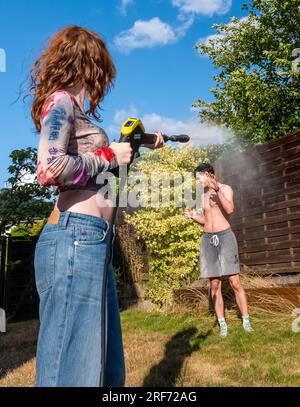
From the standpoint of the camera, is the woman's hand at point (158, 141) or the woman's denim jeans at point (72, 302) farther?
the woman's hand at point (158, 141)

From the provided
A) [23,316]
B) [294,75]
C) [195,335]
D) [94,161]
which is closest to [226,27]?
[294,75]

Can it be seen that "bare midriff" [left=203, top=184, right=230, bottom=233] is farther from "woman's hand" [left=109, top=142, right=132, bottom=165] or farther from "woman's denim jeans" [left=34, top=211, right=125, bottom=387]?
"woman's denim jeans" [left=34, top=211, right=125, bottom=387]

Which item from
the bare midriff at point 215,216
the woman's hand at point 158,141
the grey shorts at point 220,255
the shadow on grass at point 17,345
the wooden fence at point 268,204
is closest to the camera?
the woman's hand at point 158,141

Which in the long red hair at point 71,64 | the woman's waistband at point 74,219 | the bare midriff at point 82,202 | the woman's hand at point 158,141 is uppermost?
the long red hair at point 71,64

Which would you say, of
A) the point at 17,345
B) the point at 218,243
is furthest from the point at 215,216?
the point at 17,345

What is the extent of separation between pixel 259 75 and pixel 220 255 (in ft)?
42.8

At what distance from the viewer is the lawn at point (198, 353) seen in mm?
3812

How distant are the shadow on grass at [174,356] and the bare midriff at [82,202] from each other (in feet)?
7.87

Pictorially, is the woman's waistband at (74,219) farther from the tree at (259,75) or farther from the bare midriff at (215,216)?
the tree at (259,75)

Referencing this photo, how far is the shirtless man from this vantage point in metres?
5.86

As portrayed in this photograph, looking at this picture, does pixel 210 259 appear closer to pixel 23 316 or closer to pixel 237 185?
pixel 237 185

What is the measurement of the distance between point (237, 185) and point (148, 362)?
19.1 ft

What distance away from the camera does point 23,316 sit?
9531mm

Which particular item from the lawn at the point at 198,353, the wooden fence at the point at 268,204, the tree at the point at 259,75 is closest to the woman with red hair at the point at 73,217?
the lawn at the point at 198,353
